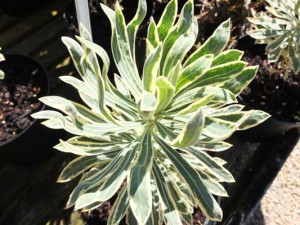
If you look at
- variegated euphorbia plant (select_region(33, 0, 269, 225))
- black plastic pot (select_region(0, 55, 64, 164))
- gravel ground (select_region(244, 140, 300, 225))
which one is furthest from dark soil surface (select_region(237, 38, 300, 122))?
black plastic pot (select_region(0, 55, 64, 164))

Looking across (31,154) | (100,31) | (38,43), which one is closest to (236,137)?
(100,31)

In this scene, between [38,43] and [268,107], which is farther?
[38,43]

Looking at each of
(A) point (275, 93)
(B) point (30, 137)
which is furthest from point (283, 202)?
(B) point (30, 137)

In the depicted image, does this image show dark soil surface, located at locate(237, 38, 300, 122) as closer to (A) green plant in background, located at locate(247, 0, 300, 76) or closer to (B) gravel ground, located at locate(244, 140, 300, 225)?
(A) green plant in background, located at locate(247, 0, 300, 76)

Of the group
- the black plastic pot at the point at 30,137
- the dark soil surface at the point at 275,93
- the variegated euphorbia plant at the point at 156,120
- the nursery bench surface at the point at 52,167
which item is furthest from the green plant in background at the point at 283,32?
the black plastic pot at the point at 30,137

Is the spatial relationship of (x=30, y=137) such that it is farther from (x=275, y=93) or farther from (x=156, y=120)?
(x=275, y=93)

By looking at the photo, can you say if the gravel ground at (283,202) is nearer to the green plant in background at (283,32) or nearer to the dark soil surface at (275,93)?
the dark soil surface at (275,93)

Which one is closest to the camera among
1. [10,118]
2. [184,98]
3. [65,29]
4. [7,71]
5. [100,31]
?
[184,98]

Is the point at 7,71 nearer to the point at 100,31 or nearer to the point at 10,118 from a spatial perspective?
the point at 10,118

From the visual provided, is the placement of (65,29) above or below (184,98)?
above
